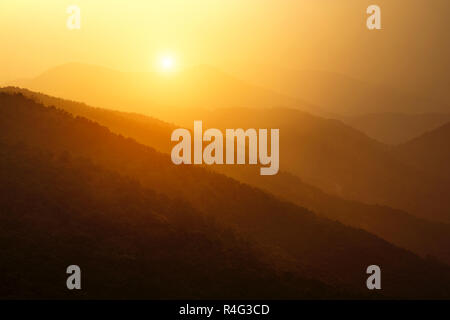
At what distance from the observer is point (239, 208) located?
32906mm

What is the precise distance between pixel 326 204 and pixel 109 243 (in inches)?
1269

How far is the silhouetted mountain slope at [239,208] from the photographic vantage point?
28844 mm

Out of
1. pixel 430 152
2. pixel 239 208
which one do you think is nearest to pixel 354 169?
pixel 430 152

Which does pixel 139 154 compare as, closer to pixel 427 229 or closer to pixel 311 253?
pixel 311 253

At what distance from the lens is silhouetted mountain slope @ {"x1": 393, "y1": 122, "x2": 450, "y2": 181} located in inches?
3871

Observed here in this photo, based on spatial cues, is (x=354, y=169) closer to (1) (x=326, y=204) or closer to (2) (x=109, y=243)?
(1) (x=326, y=204)

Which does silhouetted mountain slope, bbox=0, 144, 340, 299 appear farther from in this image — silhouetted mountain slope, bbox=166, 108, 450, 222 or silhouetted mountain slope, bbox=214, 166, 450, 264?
silhouetted mountain slope, bbox=166, 108, 450, 222

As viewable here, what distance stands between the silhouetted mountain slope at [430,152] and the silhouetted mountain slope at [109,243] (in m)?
81.3

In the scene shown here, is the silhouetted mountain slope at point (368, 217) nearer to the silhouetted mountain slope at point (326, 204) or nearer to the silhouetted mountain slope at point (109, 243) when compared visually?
the silhouetted mountain slope at point (326, 204)

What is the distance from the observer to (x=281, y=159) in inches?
3366

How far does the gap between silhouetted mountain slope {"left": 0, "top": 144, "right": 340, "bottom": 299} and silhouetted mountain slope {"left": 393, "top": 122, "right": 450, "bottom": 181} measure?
267 feet

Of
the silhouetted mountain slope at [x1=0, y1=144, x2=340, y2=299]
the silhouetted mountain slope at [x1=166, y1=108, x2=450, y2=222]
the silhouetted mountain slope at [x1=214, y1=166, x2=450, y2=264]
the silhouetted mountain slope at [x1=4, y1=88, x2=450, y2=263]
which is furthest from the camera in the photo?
the silhouetted mountain slope at [x1=166, y1=108, x2=450, y2=222]

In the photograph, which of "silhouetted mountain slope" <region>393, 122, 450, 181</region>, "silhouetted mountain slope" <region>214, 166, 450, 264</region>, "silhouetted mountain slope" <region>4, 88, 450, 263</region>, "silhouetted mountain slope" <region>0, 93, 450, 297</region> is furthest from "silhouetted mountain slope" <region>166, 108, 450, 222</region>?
"silhouetted mountain slope" <region>0, 93, 450, 297</region>

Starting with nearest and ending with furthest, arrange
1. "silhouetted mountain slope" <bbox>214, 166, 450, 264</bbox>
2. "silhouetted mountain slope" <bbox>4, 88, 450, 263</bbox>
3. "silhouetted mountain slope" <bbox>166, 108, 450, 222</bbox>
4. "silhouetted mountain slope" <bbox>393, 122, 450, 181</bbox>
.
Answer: "silhouetted mountain slope" <bbox>4, 88, 450, 263</bbox>
"silhouetted mountain slope" <bbox>214, 166, 450, 264</bbox>
"silhouetted mountain slope" <bbox>166, 108, 450, 222</bbox>
"silhouetted mountain slope" <bbox>393, 122, 450, 181</bbox>
